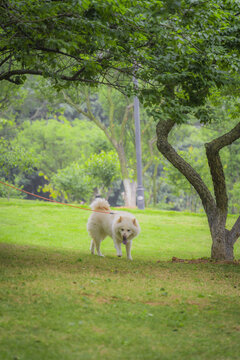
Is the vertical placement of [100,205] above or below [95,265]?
above

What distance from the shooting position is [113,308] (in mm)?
5785

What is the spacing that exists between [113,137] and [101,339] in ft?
98.5

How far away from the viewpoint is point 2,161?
2570 cm

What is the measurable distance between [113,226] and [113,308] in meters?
5.29

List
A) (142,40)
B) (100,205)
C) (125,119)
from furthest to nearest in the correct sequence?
(125,119) → (100,205) → (142,40)

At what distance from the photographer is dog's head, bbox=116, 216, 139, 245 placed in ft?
35.5

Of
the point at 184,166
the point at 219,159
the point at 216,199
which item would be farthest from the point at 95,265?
the point at 219,159

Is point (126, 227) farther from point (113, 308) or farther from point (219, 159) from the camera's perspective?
point (113, 308)

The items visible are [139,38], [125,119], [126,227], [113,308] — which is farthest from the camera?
[125,119]

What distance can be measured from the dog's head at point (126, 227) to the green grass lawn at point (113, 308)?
771 millimetres

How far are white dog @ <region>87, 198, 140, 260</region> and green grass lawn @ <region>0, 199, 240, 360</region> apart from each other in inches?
29.9

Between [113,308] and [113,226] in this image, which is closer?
[113,308]

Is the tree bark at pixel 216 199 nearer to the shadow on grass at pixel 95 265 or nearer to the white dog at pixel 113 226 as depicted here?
the shadow on grass at pixel 95 265

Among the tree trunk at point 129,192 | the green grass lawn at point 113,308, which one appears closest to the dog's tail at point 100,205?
the green grass lawn at point 113,308
